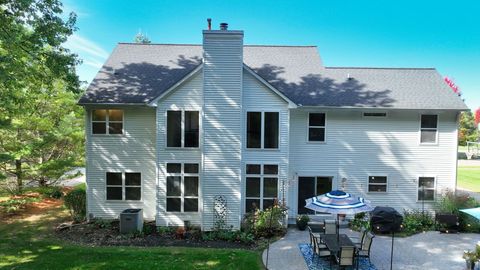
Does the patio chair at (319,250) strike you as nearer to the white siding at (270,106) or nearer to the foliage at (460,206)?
the white siding at (270,106)

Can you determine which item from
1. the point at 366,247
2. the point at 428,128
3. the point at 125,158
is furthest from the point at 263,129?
the point at 428,128

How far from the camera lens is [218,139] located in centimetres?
1314

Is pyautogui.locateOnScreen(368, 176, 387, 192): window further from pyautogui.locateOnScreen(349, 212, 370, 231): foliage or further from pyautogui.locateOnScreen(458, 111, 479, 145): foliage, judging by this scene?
pyautogui.locateOnScreen(458, 111, 479, 145): foliage

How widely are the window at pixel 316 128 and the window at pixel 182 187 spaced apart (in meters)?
6.02

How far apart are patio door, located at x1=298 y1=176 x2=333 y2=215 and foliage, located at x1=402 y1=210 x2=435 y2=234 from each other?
3728mm

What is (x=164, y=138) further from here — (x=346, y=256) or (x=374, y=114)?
(x=374, y=114)

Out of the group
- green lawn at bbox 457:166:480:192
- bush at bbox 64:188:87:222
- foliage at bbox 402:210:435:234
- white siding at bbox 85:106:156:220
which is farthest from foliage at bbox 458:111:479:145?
bush at bbox 64:188:87:222

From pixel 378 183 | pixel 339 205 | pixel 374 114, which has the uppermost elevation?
pixel 374 114

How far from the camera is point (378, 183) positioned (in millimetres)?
15266

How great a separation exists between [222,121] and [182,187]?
3650 millimetres

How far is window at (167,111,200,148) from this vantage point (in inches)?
536

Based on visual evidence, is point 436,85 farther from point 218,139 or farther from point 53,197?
point 53,197

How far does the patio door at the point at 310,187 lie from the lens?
49.8 feet

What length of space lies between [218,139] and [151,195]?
471cm
